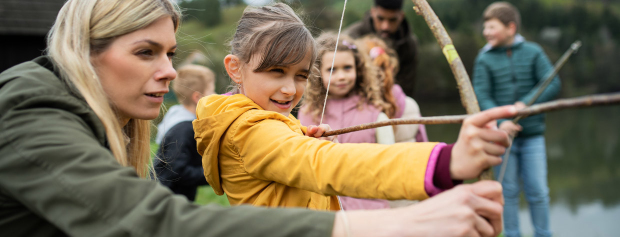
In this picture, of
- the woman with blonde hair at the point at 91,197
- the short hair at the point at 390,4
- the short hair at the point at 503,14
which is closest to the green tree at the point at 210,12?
the short hair at the point at 390,4

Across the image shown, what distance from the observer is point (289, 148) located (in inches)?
54.6

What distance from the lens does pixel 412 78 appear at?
4.97 metres

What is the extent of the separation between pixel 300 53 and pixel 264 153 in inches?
21.6

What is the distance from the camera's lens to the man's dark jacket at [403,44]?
4.84 m

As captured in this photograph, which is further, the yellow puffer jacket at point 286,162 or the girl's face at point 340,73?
the girl's face at point 340,73

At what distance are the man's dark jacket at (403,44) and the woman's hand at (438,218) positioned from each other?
3861mm

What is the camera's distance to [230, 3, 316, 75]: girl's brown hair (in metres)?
1.82

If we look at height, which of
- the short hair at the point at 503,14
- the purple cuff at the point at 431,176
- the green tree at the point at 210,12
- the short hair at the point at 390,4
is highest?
the short hair at the point at 503,14

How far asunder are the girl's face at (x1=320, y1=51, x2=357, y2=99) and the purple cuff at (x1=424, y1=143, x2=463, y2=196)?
2.42 meters

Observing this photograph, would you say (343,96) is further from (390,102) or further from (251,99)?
(251,99)

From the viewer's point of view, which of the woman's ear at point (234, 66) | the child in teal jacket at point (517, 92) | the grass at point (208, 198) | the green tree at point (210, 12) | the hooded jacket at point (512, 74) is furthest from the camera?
the green tree at point (210, 12)

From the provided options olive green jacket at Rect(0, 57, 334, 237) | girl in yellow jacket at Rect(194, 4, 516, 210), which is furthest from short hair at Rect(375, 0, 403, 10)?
olive green jacket at Rect(0, 57, 334, 237)

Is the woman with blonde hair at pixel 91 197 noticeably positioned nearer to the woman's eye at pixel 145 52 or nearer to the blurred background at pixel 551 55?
the woman's eye at pixel 145 52

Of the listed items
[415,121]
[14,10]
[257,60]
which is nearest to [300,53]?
[257,60]
